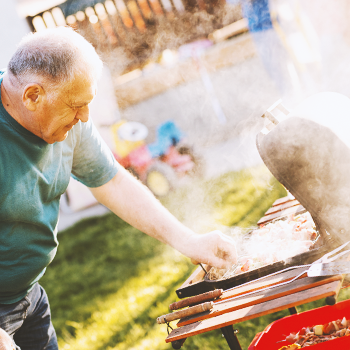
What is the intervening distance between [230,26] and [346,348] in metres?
7.66

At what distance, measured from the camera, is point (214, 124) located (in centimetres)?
767

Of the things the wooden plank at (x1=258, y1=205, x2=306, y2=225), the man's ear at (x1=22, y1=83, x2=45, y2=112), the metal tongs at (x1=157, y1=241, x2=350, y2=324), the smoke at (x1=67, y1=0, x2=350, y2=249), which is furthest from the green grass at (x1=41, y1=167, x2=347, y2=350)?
the man's ear at (x1=22, y1=83, x2=45, y2=112)

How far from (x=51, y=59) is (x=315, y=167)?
132cm

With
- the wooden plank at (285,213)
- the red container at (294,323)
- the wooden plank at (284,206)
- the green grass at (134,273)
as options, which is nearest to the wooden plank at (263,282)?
the red container at (294,323)

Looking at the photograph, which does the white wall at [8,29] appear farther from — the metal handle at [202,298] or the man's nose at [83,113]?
the metal handle at [202,298]

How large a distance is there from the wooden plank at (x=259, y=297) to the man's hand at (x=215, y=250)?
7.5 inches

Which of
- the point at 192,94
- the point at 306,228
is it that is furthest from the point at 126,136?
the point at 306,228

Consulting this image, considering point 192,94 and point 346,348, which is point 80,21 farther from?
point 346,348

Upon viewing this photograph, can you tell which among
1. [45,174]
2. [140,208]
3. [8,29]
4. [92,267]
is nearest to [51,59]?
[45,174]

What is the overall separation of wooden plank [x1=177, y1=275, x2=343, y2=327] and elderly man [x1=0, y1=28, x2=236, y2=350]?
228 mm

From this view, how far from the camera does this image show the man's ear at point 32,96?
1.58 m

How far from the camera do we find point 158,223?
2.11 meters

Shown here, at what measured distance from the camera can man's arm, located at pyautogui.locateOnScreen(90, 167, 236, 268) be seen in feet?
6.11

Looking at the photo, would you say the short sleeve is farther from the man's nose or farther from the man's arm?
the man's nose
